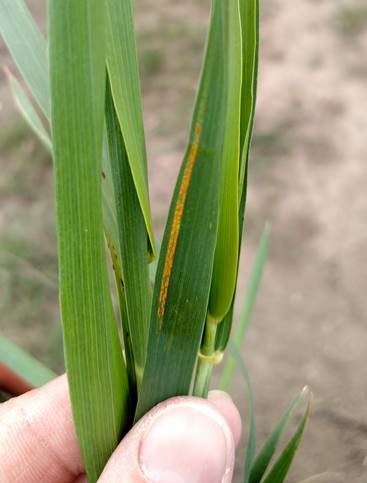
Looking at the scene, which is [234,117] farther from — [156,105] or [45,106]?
[156,105]

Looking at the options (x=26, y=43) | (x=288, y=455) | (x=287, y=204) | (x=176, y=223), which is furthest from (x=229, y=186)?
(x=287, y=204)

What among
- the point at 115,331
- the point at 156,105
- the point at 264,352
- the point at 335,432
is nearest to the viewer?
the point at 115,331

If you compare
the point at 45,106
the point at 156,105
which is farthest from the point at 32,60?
the point at 156,105

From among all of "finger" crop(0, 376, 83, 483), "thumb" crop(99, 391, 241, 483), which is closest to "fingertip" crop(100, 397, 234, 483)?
"thumb" crop(99, 391, 241, 483)

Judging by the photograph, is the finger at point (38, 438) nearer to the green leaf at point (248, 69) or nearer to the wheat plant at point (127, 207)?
the wheat plant at point (127, 207)

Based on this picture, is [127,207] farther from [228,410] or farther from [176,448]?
[228,410]
